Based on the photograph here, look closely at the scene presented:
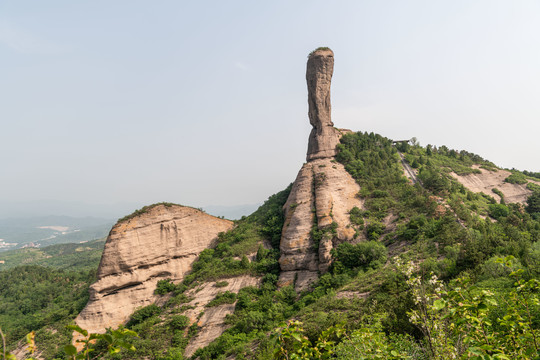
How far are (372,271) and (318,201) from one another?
12896 mm

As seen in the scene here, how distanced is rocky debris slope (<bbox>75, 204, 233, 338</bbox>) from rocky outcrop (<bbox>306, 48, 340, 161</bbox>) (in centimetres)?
2299

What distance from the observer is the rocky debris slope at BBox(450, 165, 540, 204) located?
4534cm

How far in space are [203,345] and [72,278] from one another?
48751 mm

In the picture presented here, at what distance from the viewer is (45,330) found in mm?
32531

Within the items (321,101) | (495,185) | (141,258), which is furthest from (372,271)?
(495,185)

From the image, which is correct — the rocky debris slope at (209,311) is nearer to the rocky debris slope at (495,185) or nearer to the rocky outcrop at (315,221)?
the rocky outcrop at (315,221)

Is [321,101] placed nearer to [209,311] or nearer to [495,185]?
[495,185]

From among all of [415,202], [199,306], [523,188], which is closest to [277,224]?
[199,306]

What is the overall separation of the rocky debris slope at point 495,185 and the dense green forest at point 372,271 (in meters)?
1.76

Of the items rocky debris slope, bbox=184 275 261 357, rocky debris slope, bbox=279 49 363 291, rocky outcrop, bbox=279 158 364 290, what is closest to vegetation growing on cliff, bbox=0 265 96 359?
rocky debris slope, bbox=184 275 261 357

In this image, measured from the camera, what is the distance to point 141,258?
1455 inches

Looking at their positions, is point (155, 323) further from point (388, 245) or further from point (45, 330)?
point (388, 245)

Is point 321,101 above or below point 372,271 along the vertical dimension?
above

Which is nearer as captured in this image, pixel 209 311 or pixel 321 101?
pixel 209 311
